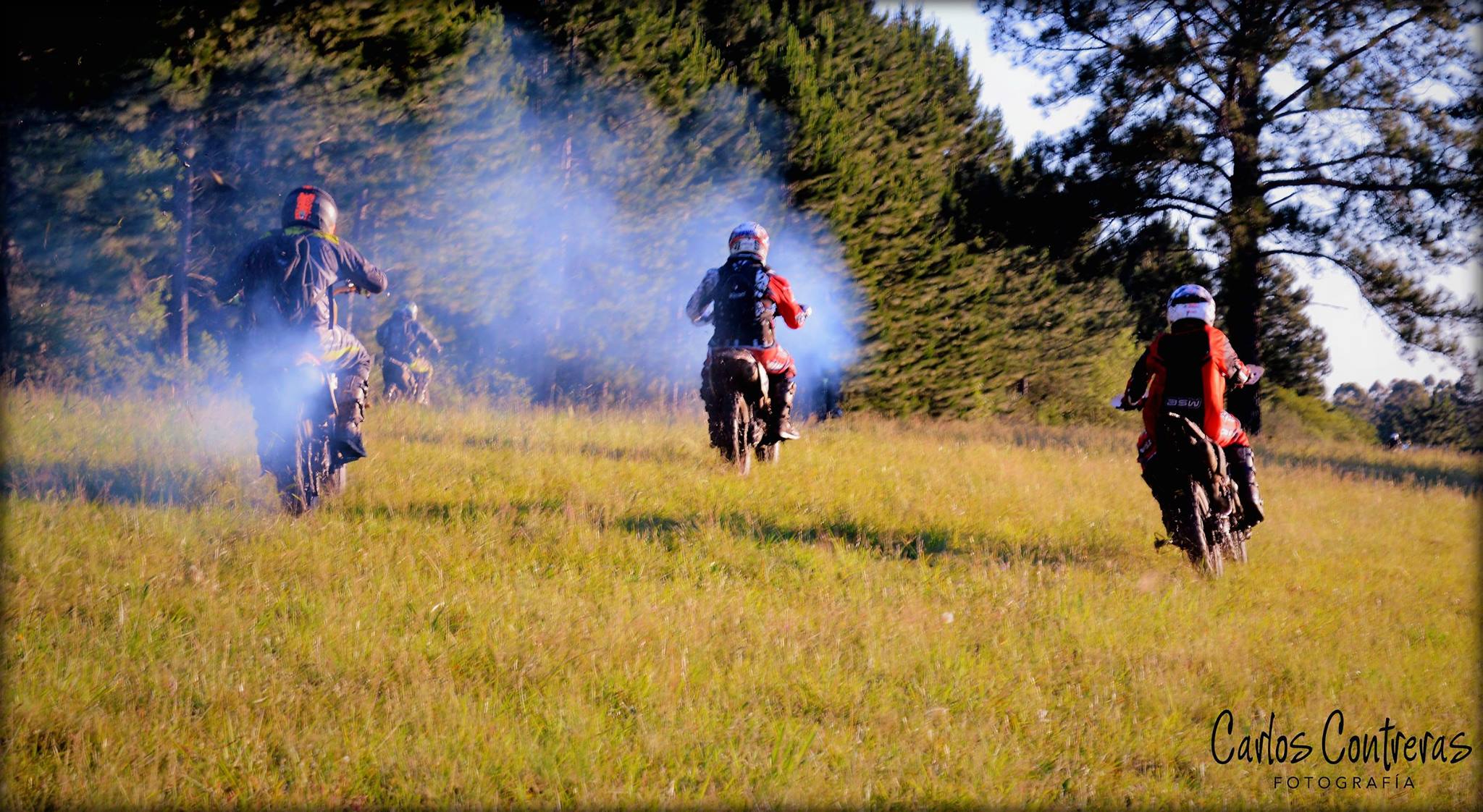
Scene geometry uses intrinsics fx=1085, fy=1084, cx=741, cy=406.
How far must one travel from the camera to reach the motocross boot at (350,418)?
7.20 meters

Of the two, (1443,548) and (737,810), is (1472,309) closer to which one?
(1443,548)

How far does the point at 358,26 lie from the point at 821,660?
14004mm

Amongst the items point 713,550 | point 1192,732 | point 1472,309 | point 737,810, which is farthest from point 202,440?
point 1472,309

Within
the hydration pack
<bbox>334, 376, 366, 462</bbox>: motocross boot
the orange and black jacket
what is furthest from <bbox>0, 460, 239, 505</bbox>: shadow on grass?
the orange and black jacket

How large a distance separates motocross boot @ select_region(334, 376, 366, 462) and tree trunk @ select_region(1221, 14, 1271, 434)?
16.4m

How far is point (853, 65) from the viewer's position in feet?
83.4

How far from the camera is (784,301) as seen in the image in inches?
404

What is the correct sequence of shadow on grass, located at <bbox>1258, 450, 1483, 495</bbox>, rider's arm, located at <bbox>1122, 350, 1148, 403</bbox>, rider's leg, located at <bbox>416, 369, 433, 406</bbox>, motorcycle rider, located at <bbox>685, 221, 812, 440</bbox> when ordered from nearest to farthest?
1. rider's arm, located at <bbox>1122, 350, 1148, 403</bbox>
2. motorcycle rider, located at <bbox>685, 221, 812, 440</bbox>
3. shadow on grass, located at <bbox>1258, 450, 1483, 495</bbox>
4. rider's leg, located at <bbox>416, 369, 433, 406</bbox>

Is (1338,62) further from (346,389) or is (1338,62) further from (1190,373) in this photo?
(346,389)

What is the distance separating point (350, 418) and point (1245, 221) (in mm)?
17268

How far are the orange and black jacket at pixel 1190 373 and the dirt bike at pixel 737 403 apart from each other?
3.48 metres

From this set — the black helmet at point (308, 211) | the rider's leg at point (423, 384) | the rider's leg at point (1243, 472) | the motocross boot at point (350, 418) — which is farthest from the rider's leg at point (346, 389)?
the rider's leg at point (423, 384)

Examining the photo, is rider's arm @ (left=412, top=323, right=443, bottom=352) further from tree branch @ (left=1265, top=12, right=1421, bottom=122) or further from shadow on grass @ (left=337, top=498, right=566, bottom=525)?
tree branch @ (left=1265, top=12, right=1421, bottom=122)

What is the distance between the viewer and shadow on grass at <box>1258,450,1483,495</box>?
1675cm
